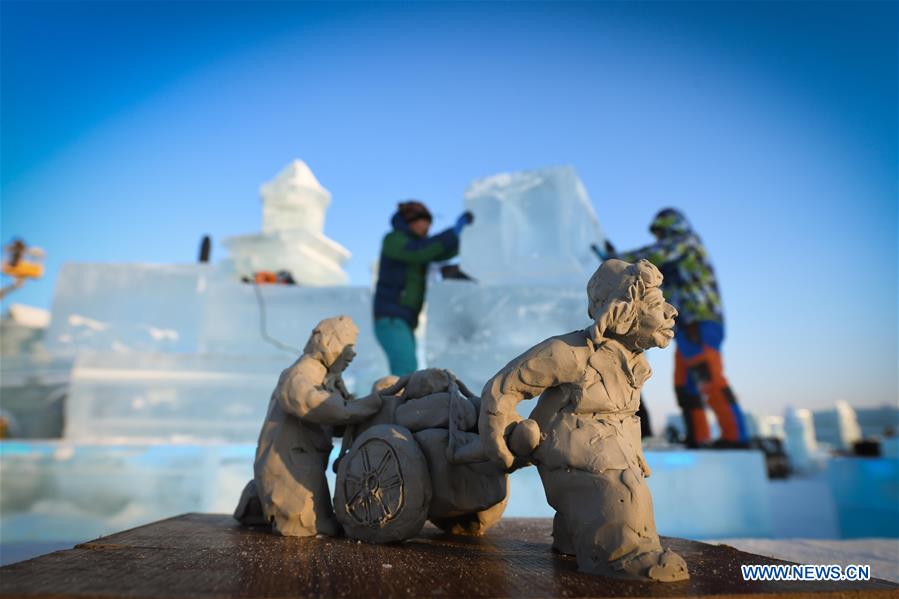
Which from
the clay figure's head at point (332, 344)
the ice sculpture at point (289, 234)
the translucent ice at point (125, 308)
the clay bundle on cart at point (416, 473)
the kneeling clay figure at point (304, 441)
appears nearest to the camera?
the clay bundle on cart at point (416, 473)

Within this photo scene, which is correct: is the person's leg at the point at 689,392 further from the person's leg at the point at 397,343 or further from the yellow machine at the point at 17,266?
the yellow machine at the point at 17,266

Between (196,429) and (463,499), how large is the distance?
185 inches

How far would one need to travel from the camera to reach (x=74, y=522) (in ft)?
14.6

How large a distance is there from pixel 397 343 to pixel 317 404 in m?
2.63

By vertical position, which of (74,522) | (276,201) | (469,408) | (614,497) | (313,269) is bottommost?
(74,522)

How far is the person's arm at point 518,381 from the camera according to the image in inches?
69.8

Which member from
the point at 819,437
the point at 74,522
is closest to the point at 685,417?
the point at 74,522

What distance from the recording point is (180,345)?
7.01 meters

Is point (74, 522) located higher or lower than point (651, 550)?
lower

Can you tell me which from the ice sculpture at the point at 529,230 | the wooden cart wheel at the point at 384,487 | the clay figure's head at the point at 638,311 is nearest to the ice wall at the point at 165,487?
the ice sculpture at the point at 529,230

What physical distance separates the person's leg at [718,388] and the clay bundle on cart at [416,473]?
3.79 m

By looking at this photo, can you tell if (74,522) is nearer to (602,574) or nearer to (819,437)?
(602,574)

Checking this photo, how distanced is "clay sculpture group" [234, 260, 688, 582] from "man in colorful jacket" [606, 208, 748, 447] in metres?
3.43

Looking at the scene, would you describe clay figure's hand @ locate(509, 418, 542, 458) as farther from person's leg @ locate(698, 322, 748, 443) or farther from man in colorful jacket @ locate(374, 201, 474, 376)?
person's leg @ locate(698, 322, 748, 443)
